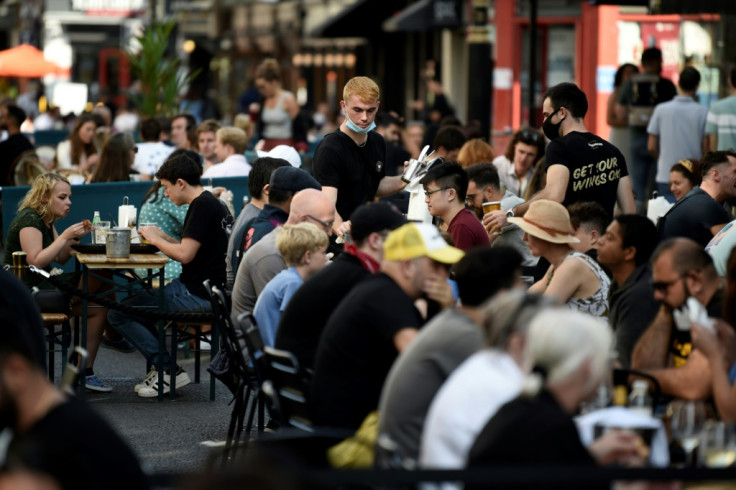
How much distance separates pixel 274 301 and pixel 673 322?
2.32m

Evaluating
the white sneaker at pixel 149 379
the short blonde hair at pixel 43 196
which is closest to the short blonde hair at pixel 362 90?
the short blonde hair at pixel 43 196

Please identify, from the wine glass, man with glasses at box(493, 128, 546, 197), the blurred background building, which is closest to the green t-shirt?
man with glasses at box(493, 128, 546, 197)

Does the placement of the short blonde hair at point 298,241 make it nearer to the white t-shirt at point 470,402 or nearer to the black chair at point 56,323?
the black chair at point 56,323

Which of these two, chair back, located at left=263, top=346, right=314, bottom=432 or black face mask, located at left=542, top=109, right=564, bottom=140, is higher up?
black face mask, located at left=542, top=109, right=564, bottom=140

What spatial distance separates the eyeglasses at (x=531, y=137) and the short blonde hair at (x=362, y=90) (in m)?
3.70

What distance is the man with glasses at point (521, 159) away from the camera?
13.2 meters

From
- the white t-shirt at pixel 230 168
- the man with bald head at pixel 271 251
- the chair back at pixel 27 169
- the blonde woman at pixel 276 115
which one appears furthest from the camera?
the blonde woman at pixel 276 115

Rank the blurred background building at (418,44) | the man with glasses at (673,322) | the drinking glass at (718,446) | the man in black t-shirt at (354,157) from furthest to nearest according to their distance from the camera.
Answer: the blurred background building at (418,44) < the man in black t-shirt at (354,157) < the man with glasses at (673,322) < the drinking glass at (718,446)

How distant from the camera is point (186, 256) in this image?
10141mm

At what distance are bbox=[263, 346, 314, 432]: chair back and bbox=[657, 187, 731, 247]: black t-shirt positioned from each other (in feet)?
12.7

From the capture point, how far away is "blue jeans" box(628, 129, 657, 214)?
16.2 m

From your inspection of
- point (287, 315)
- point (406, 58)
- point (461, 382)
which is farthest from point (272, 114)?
point (406, 58)

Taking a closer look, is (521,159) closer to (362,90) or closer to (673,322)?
(362,90)

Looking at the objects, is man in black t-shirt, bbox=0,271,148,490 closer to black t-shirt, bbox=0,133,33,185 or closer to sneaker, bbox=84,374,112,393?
sneaker, bbox=84,374,112,393
